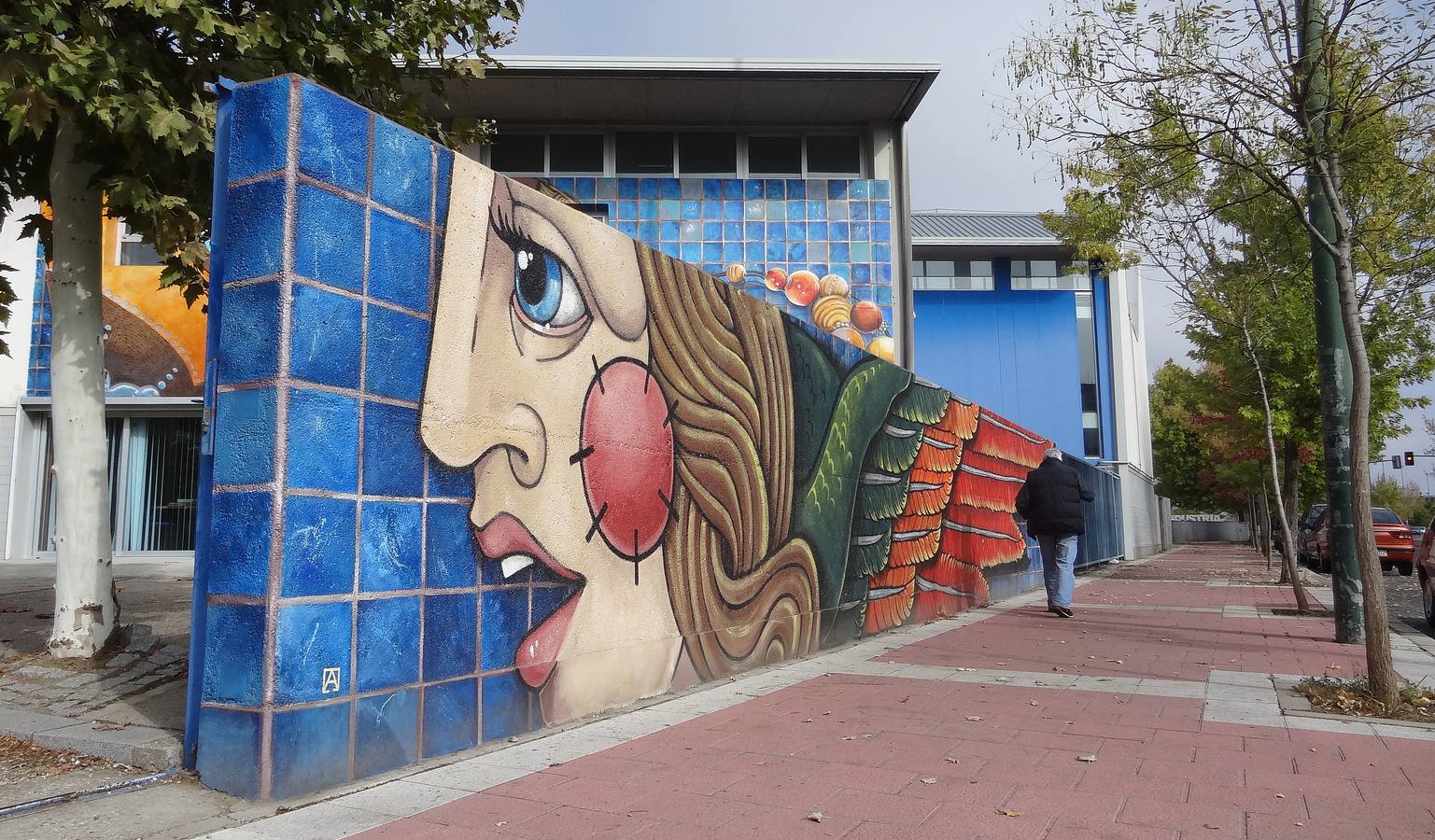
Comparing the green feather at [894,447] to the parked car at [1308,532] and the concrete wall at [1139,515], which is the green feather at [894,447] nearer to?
the concrete wall at [1139,515]

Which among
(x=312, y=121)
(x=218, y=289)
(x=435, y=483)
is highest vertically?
(x=312, y=121)

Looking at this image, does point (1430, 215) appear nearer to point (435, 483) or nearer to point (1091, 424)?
point (435, 483)

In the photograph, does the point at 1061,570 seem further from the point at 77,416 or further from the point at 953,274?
the point at 953,274

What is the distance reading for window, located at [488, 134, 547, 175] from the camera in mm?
20172

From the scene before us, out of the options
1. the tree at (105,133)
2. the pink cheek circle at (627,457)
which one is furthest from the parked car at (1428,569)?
the tree at (105,133)

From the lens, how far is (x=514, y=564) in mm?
4672

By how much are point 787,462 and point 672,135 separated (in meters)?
14.1

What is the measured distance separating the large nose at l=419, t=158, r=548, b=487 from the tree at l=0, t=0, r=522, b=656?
174cm

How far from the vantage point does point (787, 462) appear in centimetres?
744

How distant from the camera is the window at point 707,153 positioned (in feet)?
65.6

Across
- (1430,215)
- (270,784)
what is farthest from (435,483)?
(1430,215)

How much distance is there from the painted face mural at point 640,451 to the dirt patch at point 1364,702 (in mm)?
3339

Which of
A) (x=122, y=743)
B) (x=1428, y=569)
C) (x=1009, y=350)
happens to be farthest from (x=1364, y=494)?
(x=1009, y=350)

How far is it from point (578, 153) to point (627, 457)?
15.8 metres
